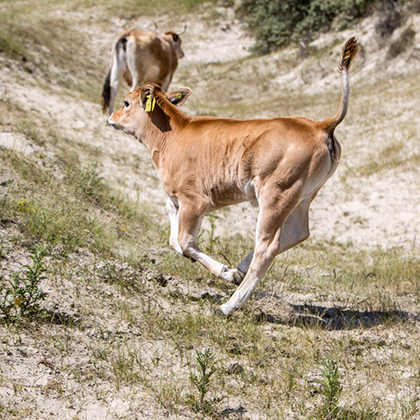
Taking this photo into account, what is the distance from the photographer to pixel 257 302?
17.7 feet

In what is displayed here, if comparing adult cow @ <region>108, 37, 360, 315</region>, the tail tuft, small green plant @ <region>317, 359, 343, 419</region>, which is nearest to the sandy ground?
adult cow @ <region>108, 37, 360, 315</region>

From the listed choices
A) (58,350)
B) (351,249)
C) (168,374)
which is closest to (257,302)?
(168,374)

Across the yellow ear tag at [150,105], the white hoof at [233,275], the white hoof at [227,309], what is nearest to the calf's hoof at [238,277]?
the white hoof at [233,275]

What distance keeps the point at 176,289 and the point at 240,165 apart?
1.62 metres

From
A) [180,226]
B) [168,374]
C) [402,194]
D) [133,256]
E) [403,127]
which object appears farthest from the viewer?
[403,127]

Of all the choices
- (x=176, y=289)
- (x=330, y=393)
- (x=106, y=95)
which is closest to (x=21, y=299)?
(x=176, y=289)

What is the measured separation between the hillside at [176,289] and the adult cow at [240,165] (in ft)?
2.15

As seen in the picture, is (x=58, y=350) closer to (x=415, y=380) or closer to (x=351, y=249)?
(x=415, y=380)

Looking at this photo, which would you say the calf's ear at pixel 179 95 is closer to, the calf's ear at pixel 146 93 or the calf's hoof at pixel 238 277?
the calf's ear at pixel 146 93

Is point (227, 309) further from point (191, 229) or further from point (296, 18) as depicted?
point (296, 18)

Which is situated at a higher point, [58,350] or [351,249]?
[58,350]

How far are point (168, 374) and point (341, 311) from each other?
242 cm

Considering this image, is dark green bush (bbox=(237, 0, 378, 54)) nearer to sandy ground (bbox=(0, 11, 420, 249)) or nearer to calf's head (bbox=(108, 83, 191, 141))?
sandy ground (bbox=(0, 11, 420, 249))

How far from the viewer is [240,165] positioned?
5.29 m
